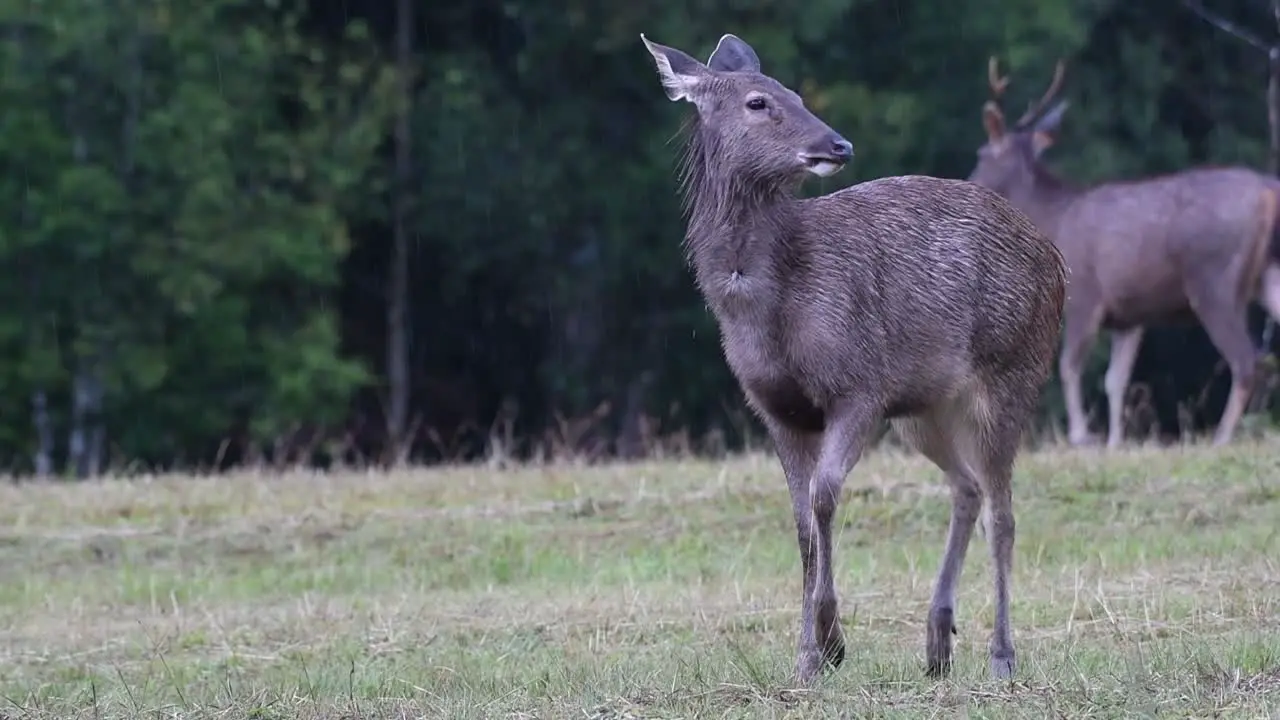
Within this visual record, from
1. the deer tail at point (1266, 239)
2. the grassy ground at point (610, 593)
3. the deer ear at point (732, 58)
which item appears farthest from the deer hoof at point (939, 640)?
the deer tail at point (1266, 239)

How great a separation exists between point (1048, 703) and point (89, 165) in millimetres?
22248

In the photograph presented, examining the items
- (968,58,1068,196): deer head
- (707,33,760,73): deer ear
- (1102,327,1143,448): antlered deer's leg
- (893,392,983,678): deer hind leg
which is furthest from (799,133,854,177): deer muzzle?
(968,58,1068,196): deer head

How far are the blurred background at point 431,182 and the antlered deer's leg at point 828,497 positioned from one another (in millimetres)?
17633

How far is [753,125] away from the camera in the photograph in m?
8.62

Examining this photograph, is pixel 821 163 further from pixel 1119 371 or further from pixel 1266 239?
pixel 1119 371

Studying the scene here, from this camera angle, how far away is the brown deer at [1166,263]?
660 inches

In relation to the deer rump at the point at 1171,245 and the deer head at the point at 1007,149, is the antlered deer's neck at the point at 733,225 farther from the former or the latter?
the deer head at the point at 1007,149

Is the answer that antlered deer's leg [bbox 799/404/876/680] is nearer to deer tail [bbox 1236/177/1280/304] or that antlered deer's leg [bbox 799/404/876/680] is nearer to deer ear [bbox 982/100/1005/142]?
deer tail [bbox 1236/177/1280/304]

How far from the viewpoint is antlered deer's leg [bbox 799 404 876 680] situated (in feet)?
26.3

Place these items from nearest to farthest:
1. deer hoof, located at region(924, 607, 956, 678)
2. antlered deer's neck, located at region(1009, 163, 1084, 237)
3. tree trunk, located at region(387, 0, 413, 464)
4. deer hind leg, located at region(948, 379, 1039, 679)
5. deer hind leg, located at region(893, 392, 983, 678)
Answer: deer hoof, located at region(924, 607, 956, 678), deer hind leg, located at region(893, 392, 983, 678), deer hind leg, located at region(948, 379, 1039, 679), antlered deer's neck, located at region(1009, 163, 1084, 237), tree trunk, located at region(387, 0, 413, 464)

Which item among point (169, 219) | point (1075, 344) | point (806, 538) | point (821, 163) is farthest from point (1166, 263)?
point (169, 219)

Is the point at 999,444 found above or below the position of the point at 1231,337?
above

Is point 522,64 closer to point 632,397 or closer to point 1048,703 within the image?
point 632,397

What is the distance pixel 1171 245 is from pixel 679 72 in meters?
9.11
